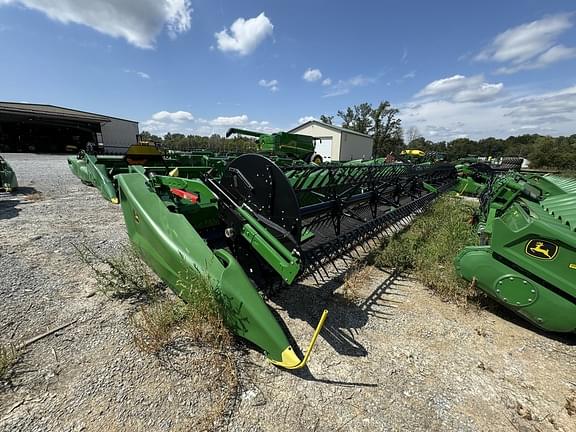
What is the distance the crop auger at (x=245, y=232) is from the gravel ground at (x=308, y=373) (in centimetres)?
35

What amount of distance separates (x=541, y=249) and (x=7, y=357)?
178 inches

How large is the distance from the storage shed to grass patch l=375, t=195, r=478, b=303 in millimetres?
32862

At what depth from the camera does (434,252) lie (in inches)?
167

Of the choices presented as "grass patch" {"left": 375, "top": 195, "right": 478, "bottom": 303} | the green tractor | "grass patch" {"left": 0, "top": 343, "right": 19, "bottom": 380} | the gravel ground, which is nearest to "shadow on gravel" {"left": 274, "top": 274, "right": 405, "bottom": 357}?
the gravel ground

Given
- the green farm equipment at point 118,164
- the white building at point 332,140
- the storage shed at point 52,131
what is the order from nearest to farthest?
the green farm equipment at point 118,164, the storage shed at point 52,131, the white building at point 332,140

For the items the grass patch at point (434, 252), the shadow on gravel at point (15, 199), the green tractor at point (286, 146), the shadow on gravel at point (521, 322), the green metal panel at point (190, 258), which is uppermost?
the green tractor at point (286, 146)

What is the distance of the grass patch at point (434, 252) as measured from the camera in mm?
3395

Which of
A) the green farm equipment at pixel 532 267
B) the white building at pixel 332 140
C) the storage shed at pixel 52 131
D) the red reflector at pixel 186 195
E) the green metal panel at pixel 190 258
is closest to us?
the green metal panel at pixel 190 258

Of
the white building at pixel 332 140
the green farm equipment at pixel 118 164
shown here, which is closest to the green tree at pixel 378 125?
the white building at pixel 332 140

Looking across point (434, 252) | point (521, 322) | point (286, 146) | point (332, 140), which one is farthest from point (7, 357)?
point (332, 140)

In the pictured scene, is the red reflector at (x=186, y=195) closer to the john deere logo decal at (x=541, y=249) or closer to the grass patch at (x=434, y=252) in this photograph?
the grass patch at (x=434, y=252)

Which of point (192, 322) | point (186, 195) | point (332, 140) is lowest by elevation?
point (192, 322)

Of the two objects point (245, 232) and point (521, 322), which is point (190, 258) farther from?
point (521, 322)

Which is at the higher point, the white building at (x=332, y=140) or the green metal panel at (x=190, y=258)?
the white building at (x=332, y=140)
